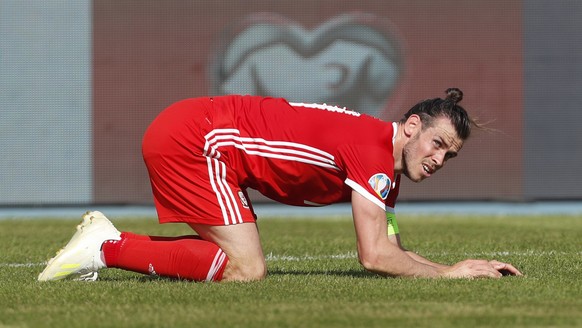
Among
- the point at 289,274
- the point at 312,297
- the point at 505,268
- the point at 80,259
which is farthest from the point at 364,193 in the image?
the point at 80,259

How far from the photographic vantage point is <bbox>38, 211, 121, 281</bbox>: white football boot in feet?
20.8

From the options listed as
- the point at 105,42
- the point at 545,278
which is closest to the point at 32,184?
the point at 105,42

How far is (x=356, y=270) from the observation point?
715cm

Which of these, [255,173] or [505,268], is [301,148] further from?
[505,268]

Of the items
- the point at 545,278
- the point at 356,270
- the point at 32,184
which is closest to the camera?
the point at 545,278

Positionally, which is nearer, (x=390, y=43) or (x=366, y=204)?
(x=366, y=204)

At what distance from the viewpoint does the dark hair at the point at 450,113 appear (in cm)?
601

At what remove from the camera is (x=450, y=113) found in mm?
6031

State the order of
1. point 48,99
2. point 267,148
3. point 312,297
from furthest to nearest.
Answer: point 48,99 < point 267,148 < point 312,297

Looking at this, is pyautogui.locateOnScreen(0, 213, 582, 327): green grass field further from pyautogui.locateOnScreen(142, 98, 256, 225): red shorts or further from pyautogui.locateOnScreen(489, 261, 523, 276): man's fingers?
pyautogui.locateOnScreen(142, 98, 256, 225): red shorts

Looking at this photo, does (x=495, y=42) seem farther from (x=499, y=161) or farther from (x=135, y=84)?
(x=135, y=84)

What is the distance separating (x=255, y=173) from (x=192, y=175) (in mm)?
353

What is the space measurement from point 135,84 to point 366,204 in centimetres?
1127

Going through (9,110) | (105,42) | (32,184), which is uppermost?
(105,42)
